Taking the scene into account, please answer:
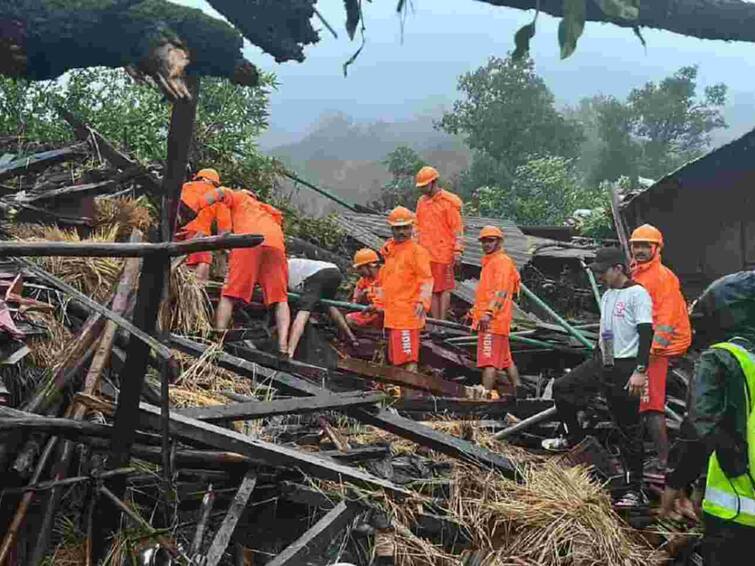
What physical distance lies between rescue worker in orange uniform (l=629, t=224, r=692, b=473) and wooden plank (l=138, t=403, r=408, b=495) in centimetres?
251

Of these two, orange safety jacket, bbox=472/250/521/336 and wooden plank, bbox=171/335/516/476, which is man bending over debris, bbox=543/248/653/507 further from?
orange safety jacket, bbox=472/250/521/336

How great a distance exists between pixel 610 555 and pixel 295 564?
196 centimetres

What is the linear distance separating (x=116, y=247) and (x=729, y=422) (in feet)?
8.79

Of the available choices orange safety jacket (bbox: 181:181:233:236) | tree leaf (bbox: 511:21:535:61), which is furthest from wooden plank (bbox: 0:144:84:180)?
tree leaf (bbox: 511:21:535:61)

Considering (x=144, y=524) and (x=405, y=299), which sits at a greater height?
(x=144, y=524)

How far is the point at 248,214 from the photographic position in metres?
8.55

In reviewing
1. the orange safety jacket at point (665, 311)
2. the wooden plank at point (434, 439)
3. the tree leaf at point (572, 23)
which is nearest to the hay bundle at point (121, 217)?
the wooden plank at point (434, 439)

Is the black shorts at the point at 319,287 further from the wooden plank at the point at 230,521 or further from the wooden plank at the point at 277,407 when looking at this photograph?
the wooden plank at the point at 230,521

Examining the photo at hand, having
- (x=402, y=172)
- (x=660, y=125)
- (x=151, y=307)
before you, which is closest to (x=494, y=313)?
(x=151, y=307)

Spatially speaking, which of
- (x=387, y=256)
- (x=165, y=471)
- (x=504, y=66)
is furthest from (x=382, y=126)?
(x=165, y=471)

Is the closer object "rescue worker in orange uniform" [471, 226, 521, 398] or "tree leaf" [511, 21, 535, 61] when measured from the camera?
"tree leaf" [511, 21, 535, 61]

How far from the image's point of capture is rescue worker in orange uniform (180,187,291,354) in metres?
8.36

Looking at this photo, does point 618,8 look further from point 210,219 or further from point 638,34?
point 210,219

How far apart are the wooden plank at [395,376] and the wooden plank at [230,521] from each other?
268 centimetres
